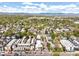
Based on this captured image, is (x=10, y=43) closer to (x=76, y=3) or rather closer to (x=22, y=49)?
(x=22, y=49)

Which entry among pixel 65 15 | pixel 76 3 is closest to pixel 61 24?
pixel 65 15

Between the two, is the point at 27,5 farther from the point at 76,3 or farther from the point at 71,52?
the point at 71,52

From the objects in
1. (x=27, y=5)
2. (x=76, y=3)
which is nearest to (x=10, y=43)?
(x=27, y=5)

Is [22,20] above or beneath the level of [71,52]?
above

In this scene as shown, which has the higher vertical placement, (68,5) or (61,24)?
(68,5)

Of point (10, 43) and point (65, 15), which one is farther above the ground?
point (65, 15)

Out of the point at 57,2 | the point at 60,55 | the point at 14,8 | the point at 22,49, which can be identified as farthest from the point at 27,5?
the point at 60,55

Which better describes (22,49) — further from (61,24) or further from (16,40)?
(61,24)

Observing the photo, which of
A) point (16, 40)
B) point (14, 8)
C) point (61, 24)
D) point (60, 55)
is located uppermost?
point (14, 8)
